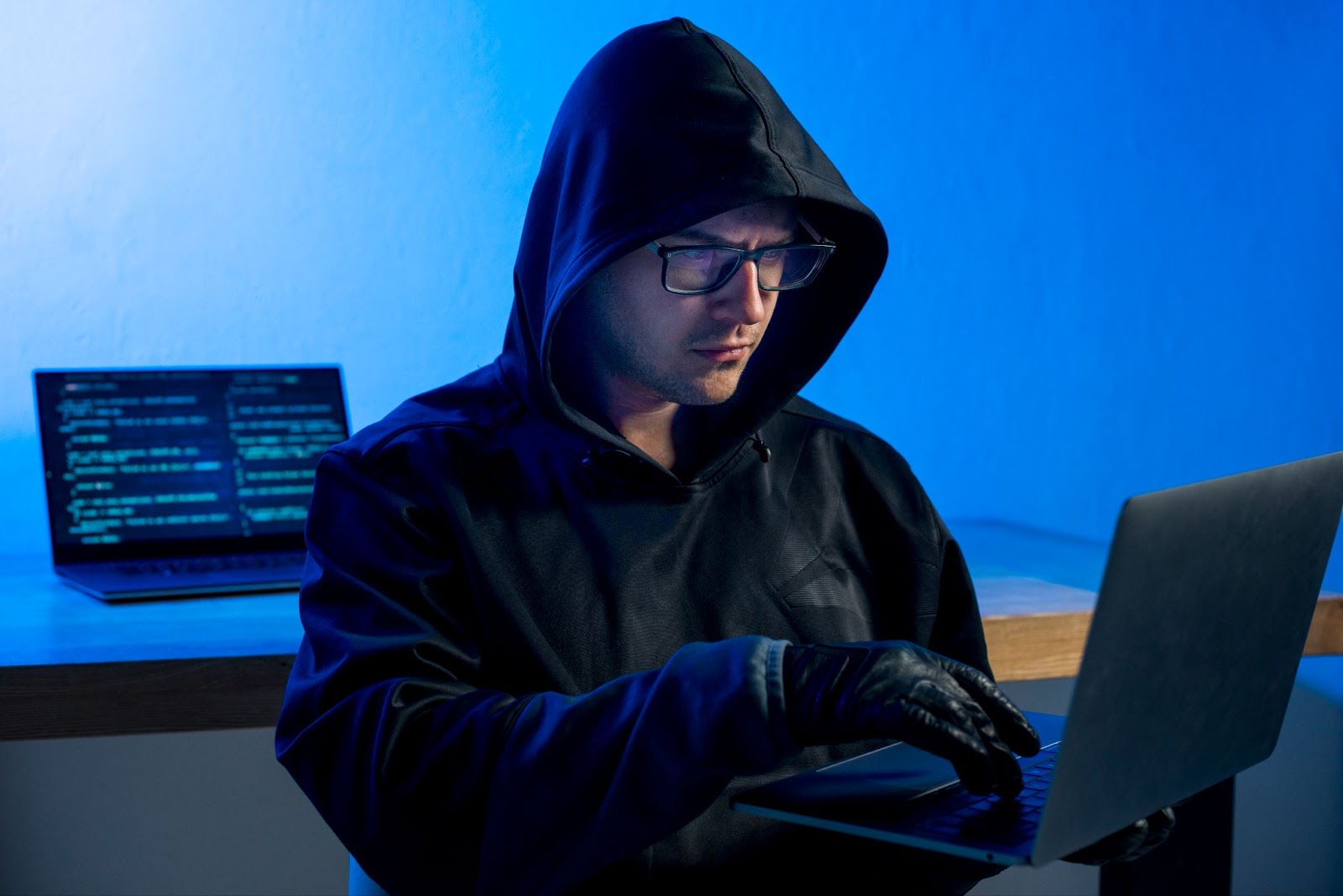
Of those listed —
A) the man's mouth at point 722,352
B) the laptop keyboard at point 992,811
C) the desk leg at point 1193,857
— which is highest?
the man's mouth at point 722,352

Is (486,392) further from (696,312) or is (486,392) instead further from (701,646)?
(701,646)

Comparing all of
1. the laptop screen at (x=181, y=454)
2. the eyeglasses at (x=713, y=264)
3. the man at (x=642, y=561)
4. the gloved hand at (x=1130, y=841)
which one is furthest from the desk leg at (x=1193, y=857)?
the laptop screen at (x=181, y=454)

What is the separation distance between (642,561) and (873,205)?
1.19 metres

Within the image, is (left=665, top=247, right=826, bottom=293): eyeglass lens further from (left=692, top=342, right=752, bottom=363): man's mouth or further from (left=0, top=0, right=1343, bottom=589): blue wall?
(left=0, top=0, right=1343, bottom=589): blue wall

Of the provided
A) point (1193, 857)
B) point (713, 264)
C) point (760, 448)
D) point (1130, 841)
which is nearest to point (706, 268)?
point (713, 264)

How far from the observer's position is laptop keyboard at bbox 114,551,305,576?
1758mm

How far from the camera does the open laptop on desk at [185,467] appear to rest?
179 cm

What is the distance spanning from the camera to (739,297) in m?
1.16

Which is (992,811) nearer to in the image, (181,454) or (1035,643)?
(1035,643)

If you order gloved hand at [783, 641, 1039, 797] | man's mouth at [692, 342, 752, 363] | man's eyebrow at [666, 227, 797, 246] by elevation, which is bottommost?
gloved hand at [783, 641, 1039, 797]

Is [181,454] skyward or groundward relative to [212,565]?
skyward

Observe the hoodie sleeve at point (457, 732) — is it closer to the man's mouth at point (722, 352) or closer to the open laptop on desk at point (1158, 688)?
the open laptop on desk at point (1158, 688)

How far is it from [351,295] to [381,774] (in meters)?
1.20

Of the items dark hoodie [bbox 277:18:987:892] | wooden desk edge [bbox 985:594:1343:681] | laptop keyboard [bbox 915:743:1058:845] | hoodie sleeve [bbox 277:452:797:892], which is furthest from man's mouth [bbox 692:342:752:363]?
wooden desk edge [bbox 985:594:1343:681]
